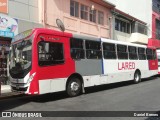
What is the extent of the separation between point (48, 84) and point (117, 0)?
3230 cm

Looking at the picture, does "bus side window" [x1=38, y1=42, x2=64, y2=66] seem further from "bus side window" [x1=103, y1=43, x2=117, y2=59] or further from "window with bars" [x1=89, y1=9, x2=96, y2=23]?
"window with bars" [x1=89, y1=9, x2=96, y2=23]

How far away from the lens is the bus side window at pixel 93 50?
43.3 ft

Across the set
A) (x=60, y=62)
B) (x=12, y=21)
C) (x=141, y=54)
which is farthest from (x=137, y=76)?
(x=12, y=21)

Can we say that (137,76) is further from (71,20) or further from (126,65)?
(71,20)

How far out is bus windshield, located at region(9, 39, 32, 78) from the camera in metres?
10.7

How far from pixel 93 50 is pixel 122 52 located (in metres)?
3.18

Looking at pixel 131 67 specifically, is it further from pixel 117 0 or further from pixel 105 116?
pixel 117 0

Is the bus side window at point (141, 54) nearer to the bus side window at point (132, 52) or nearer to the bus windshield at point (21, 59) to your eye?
the bus side window at point (132, 52)

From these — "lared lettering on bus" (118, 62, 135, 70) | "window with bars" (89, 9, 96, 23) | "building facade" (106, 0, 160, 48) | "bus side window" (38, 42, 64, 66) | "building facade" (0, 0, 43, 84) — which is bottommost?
"lared lettering on bus" (118, 62, 135, 70)

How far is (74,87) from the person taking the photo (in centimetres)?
1227

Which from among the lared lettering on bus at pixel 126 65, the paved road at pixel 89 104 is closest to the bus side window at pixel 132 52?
the lared lettering on bus at pixel 126 65

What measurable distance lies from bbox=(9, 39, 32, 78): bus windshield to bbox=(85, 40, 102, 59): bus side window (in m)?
3.20

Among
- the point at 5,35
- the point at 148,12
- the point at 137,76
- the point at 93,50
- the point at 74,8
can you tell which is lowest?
the point at 137,76

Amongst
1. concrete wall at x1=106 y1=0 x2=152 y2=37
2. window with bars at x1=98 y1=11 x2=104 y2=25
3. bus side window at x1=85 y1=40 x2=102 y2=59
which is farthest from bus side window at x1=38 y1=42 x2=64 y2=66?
concrete wall at x1=106 y1=0 x2=152 y2=37
